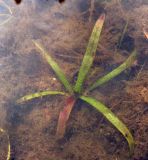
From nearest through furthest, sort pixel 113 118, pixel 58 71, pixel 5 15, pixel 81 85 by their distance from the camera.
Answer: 1. pixel 113 118
2. pixel 81 85
3. pixel 58 71
4. pixel 5 15

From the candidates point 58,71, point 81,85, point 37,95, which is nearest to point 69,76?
point 58,71

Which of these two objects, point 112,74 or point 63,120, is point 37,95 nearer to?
point 63,120

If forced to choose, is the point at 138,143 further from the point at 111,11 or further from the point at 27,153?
the point at 111,11

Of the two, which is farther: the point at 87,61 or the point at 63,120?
the point at 87,61

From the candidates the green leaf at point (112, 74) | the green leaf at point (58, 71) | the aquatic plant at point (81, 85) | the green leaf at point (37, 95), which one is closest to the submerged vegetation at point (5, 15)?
the green leaf at point (58, 71)

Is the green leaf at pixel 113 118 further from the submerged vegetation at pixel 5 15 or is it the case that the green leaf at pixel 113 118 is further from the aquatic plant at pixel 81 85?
the submerged vegetation at pixel 5 15

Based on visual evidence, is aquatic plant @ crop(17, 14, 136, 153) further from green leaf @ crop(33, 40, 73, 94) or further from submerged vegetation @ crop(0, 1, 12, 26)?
submerged vegetation @ crop(0, 1, 12, 26)
